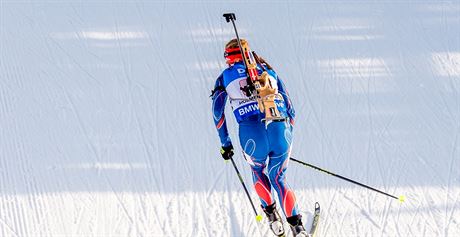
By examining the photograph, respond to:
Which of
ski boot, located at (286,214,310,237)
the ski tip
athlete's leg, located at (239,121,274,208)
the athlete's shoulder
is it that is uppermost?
the athlete's shoulder

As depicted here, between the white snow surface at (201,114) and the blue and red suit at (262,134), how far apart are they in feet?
2.64

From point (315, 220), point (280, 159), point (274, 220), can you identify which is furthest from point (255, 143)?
point (315, 220)

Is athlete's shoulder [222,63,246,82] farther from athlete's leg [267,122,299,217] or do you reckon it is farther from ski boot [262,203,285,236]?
ski boot [262,203,285,236]

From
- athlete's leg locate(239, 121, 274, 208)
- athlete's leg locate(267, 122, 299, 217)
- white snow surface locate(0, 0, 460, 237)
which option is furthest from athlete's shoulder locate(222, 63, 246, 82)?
white snow surface locate(0, 0, 460, 237)

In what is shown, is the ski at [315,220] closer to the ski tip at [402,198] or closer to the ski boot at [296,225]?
the ski boot at [296,225]

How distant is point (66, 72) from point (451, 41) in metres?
6.43

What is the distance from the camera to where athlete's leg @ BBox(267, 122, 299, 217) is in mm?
6773

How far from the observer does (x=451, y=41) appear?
12023mm

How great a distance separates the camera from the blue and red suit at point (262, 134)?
680cm

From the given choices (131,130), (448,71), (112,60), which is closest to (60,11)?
(112,60)

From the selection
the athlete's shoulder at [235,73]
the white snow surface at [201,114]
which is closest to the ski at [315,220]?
the white snow surface at [201,114]

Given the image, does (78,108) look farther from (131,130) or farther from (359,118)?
(359,118)

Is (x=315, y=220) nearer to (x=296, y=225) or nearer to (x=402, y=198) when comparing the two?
(x=296, y=225)

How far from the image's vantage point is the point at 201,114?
999 centimetres
